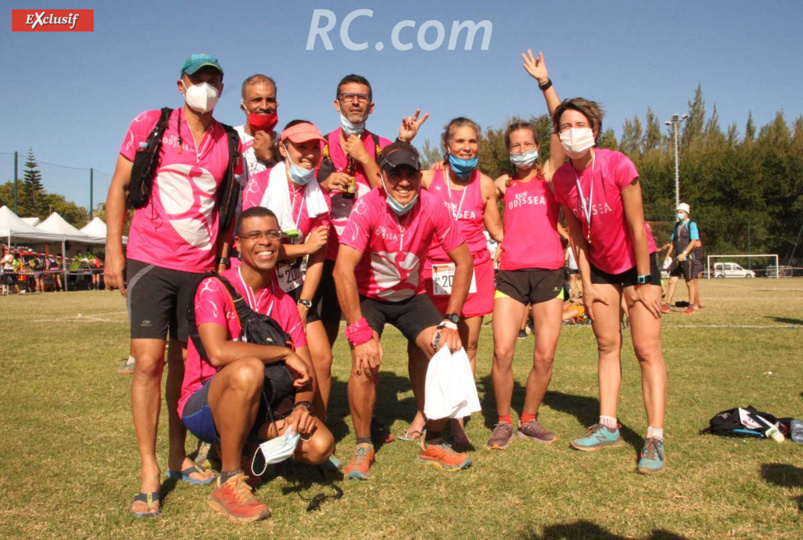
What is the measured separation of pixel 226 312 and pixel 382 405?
8.98ft

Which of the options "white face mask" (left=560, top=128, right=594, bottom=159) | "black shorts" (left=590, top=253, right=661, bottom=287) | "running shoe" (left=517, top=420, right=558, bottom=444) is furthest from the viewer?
"running shoe" (left=517, top=420, right=558, bottom=444)

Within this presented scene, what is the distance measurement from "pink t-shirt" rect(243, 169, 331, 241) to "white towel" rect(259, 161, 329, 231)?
20 mm

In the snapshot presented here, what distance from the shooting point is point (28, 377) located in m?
7.02

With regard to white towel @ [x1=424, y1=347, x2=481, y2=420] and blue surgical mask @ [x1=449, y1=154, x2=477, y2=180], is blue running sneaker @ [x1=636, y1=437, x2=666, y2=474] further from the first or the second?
blue surgical mask @ [x1=449, y1=154, x2=477, y2=180]

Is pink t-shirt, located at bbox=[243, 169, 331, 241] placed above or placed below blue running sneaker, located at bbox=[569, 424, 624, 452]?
above

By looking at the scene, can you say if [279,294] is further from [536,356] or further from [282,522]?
[536,356]

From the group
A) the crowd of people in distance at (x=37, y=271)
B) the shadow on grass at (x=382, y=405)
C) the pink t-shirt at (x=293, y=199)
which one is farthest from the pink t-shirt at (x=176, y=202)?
the crowd of people in distance at (x=37, y=271)

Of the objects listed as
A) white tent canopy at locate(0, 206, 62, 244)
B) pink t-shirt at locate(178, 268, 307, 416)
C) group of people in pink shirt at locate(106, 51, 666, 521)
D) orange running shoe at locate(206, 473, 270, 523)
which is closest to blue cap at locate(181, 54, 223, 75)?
group of people in pink shirt at locate(106, 51, 666, 521)

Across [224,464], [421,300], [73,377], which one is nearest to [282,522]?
[224,464]

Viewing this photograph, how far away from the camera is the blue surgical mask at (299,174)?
4.15 meters

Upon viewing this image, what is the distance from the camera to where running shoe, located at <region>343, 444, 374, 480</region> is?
386cm

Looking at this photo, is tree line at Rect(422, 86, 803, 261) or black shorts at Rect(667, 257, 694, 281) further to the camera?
tree line at Rect(422, 86, 803, 261)

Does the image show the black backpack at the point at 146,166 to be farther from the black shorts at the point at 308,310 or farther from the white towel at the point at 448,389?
the white towel at the point at 448,389

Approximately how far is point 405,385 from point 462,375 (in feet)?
9.94
